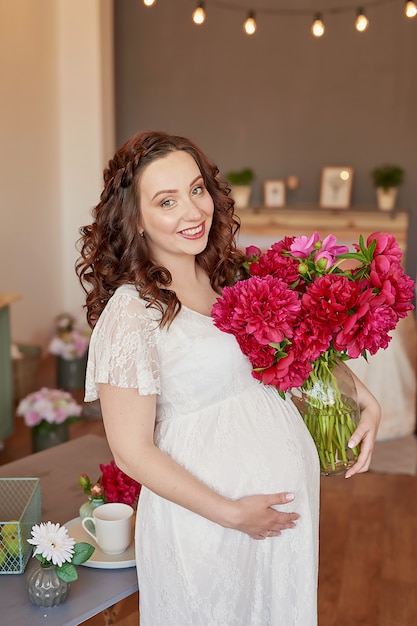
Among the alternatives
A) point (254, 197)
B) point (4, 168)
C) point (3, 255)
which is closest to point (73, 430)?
point (3, 255)

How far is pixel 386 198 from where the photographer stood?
6395mm

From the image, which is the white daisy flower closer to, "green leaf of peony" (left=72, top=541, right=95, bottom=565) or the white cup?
"green leaf of peony" (left=72, top=541, right=95, bottom=565)

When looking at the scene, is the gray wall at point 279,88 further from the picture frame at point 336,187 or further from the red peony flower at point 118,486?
the red peony flower at point 118,486

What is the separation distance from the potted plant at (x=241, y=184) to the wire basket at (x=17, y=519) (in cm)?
493

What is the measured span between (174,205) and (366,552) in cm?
197

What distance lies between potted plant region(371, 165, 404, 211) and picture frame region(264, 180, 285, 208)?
784mm

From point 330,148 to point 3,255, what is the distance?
2.99 m

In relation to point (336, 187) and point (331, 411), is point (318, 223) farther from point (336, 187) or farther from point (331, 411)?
point (331, 411)

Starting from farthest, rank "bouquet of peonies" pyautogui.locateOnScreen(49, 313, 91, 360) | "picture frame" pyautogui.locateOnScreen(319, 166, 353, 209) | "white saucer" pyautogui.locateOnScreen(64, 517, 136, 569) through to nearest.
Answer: "picture frame" pyautogui.locateOnScreen(319, 166, 353, 209) → "bouquet of peonies" pyautogui.locateOnScreen(49, 313, 91, 360) → "white saucer" pyautogui.locateOnScreen(64, 517, 136, 569)

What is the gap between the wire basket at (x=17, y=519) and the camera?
1.62 metres

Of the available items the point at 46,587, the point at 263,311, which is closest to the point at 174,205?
the point at 263,311

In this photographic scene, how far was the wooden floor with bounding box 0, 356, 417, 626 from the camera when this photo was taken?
2598 millimetres

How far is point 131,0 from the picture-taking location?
6.74m

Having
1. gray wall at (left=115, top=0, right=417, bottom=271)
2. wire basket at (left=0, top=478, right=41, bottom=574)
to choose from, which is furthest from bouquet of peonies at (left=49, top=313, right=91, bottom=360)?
wire basket at (left=0, top=478, right=41, bottom=574)
